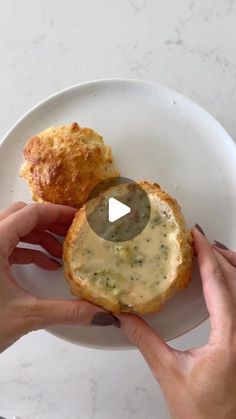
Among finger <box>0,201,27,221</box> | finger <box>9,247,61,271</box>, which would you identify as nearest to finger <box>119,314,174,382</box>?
finger <box>9,247,61,271</box>

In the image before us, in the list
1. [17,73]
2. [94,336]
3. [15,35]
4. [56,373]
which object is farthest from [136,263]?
[15,35]

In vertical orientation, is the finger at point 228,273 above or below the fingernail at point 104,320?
above

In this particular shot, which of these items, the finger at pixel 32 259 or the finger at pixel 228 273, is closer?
the finger at pixel 228 273

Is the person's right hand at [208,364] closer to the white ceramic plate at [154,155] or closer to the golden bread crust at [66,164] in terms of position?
the white ceramic plate at [154,155]

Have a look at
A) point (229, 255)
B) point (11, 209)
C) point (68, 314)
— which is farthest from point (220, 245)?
point (11, 209)
